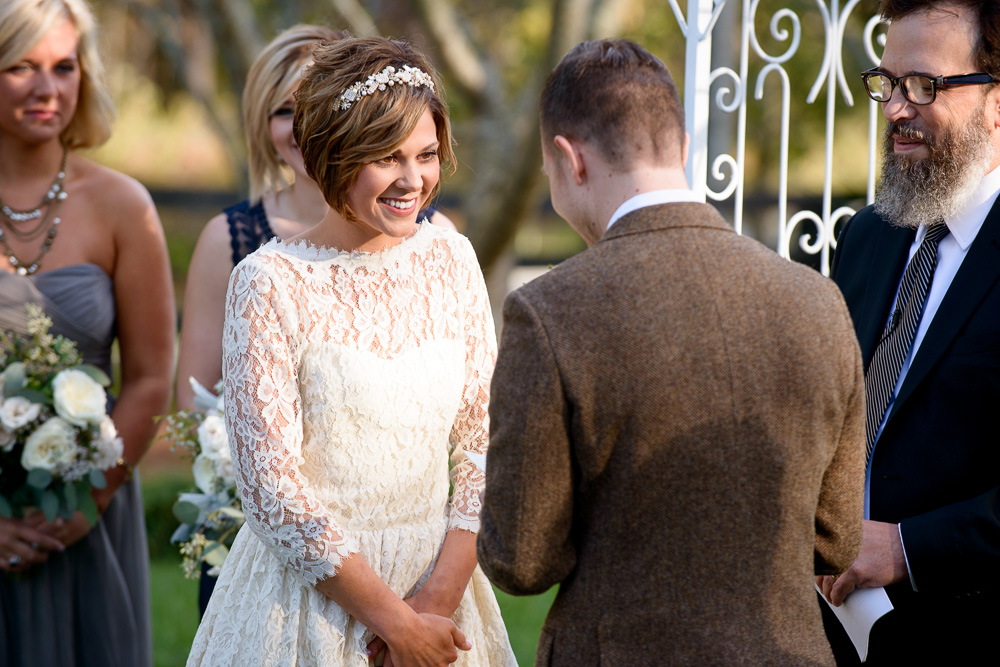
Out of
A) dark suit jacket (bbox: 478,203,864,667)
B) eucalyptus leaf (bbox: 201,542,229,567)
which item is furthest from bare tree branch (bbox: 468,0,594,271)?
dark suit jacket (bbox: 478,203,864,667)

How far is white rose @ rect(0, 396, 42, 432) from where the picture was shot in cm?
318

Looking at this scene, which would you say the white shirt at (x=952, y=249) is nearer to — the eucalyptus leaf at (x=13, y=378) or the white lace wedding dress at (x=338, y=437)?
the white lace wedding dress at (x=338, y=437)

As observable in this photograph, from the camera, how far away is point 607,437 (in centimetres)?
179

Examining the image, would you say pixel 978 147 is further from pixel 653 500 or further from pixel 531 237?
pixel 531 237

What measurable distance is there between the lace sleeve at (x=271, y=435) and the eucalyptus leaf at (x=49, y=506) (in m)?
1.19

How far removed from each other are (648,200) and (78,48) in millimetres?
2587

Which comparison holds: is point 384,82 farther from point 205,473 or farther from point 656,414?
point 205,473

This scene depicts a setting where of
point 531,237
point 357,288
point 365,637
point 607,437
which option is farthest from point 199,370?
point 531,237

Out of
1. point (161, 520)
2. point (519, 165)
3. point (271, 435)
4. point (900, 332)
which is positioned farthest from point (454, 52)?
point (271, 435)

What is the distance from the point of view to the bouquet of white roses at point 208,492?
3027 mm

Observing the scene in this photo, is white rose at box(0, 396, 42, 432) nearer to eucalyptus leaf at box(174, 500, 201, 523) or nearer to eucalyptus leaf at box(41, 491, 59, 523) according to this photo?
eucalyptus leaf at box(41, 491, 59, 523)

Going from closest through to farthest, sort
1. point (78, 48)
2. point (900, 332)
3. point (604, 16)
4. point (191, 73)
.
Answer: point (900, 332) < point (78, 48) < point (604, 16) < point (191, 73)

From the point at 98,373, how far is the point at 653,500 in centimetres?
225

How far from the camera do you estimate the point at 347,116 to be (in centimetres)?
238
